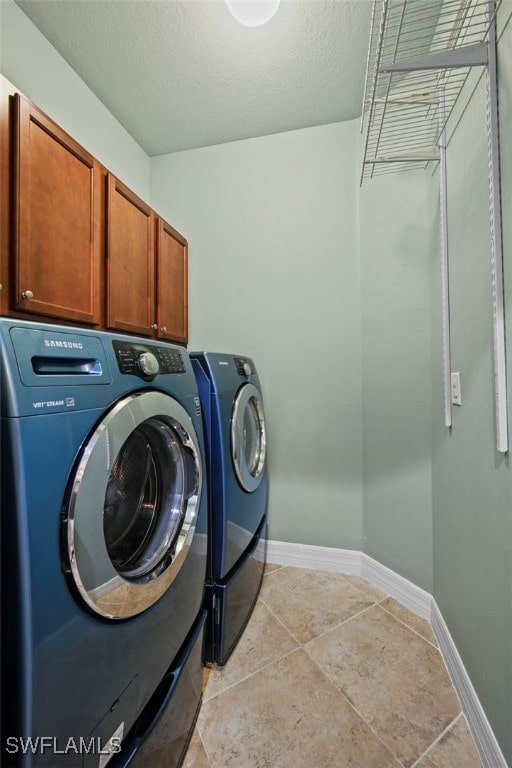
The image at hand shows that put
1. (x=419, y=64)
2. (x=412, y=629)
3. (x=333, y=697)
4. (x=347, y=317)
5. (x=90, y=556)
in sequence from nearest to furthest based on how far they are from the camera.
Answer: (x=90, y=556)
(x=419, y=64)
(x=333, y=697)
(x=412, y=629)
(x=347, y=317)

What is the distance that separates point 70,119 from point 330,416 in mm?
2175

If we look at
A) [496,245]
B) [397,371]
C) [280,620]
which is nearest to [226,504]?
[280,620]

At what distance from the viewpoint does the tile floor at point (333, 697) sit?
0.99 meters

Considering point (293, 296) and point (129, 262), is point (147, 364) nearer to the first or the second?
point (129, 262)

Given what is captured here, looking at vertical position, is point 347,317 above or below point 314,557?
above

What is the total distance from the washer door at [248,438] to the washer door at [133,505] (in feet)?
1.14

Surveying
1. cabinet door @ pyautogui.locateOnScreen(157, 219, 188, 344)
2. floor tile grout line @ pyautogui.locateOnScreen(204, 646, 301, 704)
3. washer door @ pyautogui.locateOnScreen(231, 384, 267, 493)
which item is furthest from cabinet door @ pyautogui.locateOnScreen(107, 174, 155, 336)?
floor tile grout line @ pyautogui.locateOnScreen(204, 646, 301, 704)

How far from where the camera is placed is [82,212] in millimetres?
1318

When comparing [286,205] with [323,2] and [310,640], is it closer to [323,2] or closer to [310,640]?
[323,2]

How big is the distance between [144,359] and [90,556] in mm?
465

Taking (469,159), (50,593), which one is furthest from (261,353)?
(50,593)

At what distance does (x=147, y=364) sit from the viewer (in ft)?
2.74

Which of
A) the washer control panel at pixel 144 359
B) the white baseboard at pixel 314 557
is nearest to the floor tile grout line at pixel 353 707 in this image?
the white baseboard at pixel 314 557

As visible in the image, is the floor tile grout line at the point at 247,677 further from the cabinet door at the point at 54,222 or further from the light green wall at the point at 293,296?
the cabinet door at the point at 54,222
